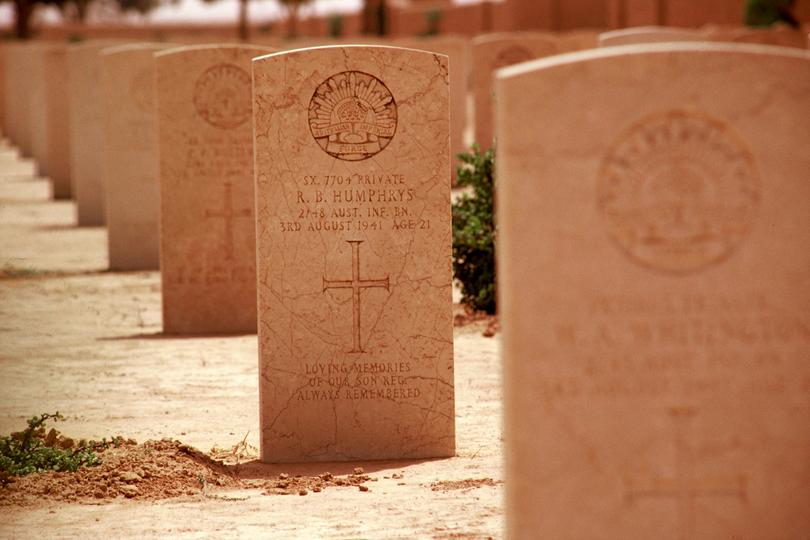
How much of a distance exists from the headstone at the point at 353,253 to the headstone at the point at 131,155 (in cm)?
630

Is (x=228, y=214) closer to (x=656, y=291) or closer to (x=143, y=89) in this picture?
(x=143, y=89)

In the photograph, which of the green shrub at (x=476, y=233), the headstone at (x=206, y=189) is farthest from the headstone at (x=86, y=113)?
the green shrub at (x=476, y=233)

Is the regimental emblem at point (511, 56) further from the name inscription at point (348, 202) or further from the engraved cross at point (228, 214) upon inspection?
the name inscription at point (348, 202)

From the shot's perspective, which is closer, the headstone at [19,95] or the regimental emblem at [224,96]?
the regimental emblem at [224,96]

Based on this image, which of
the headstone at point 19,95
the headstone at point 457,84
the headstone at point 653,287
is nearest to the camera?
the headstone at point 653,287

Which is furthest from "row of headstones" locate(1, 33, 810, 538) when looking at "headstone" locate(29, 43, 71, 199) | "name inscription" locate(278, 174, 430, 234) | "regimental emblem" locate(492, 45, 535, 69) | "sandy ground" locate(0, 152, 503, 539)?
"headstone" locate(29, 43, 71, 199)

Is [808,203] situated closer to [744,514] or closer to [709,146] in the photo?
[709,146]

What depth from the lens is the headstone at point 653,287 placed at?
4.10 m

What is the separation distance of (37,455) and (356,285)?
1536 mm

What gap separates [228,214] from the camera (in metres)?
10.2

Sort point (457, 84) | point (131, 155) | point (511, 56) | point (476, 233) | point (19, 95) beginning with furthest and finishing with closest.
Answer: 1. point (19, 95)
2. point (457, 84)
3. point (511, 56)
4. point (131, 155)
5. point (476, 233)

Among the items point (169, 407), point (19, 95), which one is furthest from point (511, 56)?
point (19, 95)

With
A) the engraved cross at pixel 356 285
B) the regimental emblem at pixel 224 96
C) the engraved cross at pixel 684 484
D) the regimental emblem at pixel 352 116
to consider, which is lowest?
the engraved cross at pixel 684 484

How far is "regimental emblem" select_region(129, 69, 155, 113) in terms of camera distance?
12836 millimetres
